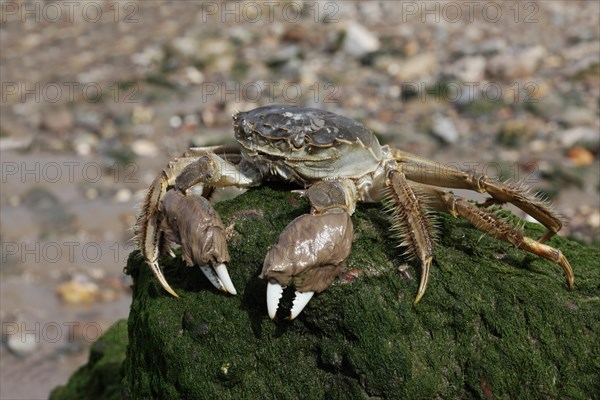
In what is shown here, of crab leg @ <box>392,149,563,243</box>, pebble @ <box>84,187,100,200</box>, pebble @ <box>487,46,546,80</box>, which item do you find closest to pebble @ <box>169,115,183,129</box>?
pebble @ <box>84,187,100,200</box>

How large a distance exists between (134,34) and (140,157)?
7405 millimetres

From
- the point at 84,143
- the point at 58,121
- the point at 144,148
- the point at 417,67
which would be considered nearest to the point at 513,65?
the point at 417,67

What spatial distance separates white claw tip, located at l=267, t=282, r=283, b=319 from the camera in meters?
3.59

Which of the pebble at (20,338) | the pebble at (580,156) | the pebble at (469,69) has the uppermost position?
the pebble at (469,69)

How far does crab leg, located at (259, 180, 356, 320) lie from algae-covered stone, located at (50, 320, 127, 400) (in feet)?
9.05

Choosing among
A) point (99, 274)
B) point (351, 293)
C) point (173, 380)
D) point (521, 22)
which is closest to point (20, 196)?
point (99, 274)

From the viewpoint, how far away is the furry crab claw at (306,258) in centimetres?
356

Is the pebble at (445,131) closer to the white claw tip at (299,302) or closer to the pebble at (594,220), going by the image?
the pebble at (594,220)

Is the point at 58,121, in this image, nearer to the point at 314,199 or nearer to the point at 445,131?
the point at 445,131

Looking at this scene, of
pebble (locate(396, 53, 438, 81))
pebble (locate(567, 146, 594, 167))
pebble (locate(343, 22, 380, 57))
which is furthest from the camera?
pebble (locate(343, 22, 380, 57))

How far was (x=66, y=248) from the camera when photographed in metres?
9.84

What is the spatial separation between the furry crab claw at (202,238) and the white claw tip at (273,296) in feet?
1.12

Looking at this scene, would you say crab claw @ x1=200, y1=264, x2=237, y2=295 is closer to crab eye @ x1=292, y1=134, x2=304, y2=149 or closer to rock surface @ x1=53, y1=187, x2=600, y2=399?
rock surface @ x1=53, y1=187, x2=600, y2=399

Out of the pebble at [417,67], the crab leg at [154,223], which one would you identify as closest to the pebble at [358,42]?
the pebble at [417,67]
